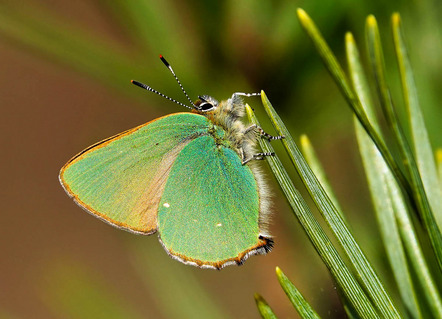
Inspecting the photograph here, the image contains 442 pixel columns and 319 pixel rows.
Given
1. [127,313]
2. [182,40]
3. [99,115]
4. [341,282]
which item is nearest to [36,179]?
[99,115]

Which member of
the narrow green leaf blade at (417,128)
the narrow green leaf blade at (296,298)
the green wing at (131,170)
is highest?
the green wing at (131,170)

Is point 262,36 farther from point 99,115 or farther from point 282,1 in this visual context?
point 99,115

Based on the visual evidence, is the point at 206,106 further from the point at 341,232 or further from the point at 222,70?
the point at 341,232

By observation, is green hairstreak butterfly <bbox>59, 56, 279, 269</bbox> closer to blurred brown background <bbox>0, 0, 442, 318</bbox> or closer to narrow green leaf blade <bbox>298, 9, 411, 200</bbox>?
blurred brown background <bbox>0, 0, 442, 318</bbox>

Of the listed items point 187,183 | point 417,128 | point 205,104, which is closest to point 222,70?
point 205,104

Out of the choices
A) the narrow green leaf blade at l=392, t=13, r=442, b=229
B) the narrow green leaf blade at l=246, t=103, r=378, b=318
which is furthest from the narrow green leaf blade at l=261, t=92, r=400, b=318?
the narrow green leaf blade at l=392, t=13, r=442, b=229

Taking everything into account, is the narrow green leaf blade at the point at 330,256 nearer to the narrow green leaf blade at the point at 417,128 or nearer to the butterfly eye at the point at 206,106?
the narrow green leaf blade at the point at 417,128

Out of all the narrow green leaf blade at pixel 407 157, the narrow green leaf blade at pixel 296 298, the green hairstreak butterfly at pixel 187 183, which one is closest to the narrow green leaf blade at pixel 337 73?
the narrow green leaf blade at pixel 407 157
